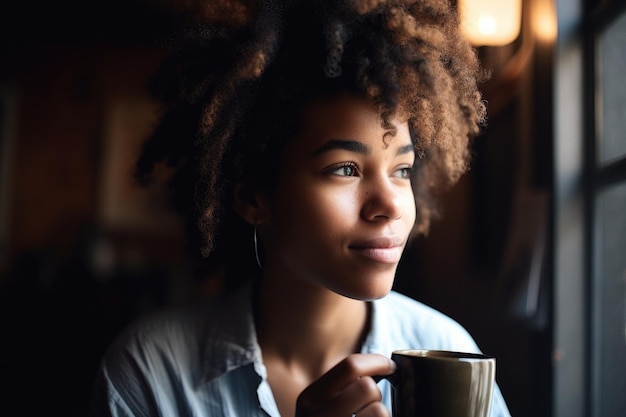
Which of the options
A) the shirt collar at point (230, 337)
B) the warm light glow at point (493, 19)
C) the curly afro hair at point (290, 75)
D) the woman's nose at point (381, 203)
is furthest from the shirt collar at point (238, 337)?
the warm light glow at point (493, 19)

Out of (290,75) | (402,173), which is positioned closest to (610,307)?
(402,173)

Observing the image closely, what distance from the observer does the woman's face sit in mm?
915

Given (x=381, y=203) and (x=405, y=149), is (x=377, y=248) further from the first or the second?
(x=405, y=149)

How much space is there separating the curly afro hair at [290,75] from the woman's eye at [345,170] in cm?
8

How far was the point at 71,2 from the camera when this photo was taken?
3709 millimetres

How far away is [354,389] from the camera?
808 mm

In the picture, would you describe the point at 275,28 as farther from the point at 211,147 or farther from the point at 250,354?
the point at 250,354

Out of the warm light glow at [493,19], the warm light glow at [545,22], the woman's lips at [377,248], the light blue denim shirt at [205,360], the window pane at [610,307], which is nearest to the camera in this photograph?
the woman's lips at [377,248]

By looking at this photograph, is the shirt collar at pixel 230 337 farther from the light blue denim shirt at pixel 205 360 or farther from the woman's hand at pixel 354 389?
the woman's hand at pixel 354 389

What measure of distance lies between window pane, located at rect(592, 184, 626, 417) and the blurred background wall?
0.21 m

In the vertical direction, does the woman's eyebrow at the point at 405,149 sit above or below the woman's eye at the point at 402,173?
above

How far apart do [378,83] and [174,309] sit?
60 centimetres

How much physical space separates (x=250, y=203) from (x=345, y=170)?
22cm

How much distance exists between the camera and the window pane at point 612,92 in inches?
47.0
